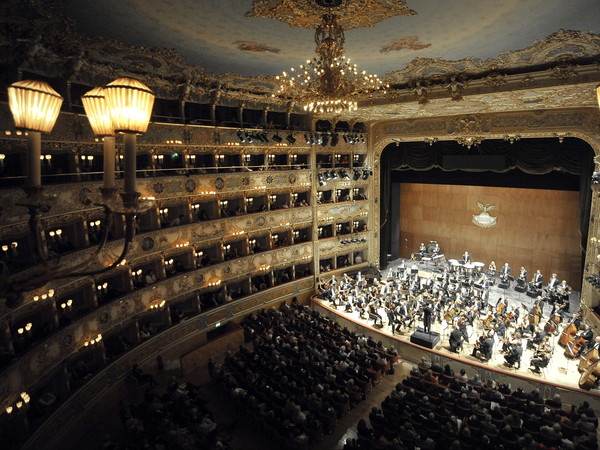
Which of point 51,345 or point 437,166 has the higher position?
point 437,166

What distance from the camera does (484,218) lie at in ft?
76.8

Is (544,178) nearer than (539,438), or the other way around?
(539,438)

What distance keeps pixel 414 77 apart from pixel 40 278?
1382 centimetres

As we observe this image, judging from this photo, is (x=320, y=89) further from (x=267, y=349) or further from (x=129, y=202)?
(x=267, y=349)

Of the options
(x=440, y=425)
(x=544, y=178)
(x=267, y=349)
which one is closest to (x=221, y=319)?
(x=267, y=349)

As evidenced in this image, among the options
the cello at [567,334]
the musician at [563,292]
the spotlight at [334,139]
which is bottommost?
the cello at [567,334]

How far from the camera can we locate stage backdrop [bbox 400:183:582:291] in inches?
854

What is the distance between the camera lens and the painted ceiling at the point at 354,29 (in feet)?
26.5

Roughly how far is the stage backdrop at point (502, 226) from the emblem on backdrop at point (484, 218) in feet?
0.73

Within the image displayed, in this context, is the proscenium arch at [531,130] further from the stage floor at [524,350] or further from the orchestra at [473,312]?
the stage floor at [524,350]

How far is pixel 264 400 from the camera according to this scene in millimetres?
12016

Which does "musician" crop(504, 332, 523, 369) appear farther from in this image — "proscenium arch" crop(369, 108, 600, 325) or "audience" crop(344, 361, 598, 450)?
"proscenium arch" crop(369, 108, 600, 325)

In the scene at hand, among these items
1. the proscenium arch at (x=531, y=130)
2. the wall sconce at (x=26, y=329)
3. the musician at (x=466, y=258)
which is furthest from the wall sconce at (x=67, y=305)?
the musician at (x=466, y=258)

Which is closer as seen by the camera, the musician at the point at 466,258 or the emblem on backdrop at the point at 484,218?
the musician at the point at 466,258
